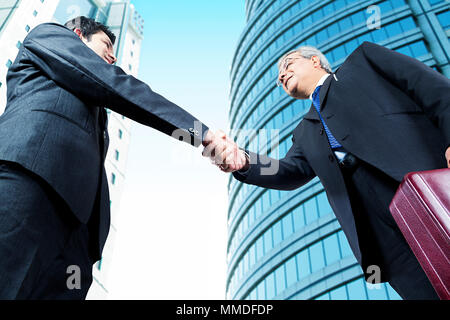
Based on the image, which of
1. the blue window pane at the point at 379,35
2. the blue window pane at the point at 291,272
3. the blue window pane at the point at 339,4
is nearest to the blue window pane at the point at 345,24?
the blue window pane at the point at 339,4

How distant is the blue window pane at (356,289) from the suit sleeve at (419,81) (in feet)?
72.8

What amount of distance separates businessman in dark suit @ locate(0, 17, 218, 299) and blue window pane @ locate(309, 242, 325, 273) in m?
24.7

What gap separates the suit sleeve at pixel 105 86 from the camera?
5.67 feet

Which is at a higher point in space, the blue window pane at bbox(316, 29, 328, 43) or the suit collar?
the blue window pane at bbox(316, 29, 328, 43)

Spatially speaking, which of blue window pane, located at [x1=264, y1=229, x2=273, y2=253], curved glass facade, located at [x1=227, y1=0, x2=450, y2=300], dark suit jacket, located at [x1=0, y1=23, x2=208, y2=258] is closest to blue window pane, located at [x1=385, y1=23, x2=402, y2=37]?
curved glass facade, located at [x1=227, y1=0, x2=450, y2=300]

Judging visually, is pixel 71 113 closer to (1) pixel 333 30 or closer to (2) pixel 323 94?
(2) pixel 323 94

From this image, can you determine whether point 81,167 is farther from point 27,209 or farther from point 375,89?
point 375,89

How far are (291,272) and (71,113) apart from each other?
26.9 m

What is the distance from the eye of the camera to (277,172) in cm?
270

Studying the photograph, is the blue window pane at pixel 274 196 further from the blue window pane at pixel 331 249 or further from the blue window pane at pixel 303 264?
the blue window pane at pixel 331 249

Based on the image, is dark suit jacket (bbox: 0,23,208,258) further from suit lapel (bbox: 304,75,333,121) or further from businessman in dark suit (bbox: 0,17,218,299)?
suit lapel (bbox: 304,75,333,121)

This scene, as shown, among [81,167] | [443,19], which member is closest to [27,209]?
[81,167]

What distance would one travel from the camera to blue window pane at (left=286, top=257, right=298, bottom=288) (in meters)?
26.0
